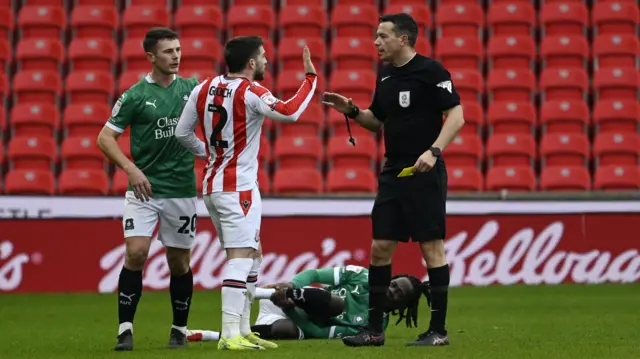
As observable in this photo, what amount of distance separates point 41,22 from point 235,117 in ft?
37.3

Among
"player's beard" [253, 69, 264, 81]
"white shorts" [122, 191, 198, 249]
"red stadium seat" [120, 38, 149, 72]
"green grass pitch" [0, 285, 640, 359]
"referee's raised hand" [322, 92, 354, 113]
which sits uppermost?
"red stadium seat" [120, 38, 149, 72]

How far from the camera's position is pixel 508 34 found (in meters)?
17.8

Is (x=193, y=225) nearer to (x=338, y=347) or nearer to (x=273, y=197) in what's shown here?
(x=338, y=347)

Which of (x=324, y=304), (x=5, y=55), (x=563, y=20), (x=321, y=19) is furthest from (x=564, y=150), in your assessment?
(x=324, y=304)

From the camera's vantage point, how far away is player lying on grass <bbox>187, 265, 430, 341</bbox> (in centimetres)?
841

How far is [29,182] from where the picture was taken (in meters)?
15.6

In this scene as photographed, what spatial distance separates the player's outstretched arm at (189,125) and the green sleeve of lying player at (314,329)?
1.64 m

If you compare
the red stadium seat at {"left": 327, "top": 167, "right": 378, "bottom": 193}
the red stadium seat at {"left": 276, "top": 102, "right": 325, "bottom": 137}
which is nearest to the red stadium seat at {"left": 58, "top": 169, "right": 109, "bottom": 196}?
the red stadium seat at {"left": 276, "top": 102, "right": 325, "bottom": 137}

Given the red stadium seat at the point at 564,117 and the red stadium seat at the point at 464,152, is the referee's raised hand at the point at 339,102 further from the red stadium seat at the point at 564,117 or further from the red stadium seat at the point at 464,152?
the red stadium seat at the point at 564,117

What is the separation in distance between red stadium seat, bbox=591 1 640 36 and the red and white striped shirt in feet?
37.8

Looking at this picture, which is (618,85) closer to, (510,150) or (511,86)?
(511,86)

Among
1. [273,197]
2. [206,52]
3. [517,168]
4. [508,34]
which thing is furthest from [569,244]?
[206,52]

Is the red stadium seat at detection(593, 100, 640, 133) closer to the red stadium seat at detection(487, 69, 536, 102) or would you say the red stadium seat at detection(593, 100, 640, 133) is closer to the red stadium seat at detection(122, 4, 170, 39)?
the red stadium seat at detection(487, 69, 536, 102)

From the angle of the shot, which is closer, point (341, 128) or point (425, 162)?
point (425, 162)
